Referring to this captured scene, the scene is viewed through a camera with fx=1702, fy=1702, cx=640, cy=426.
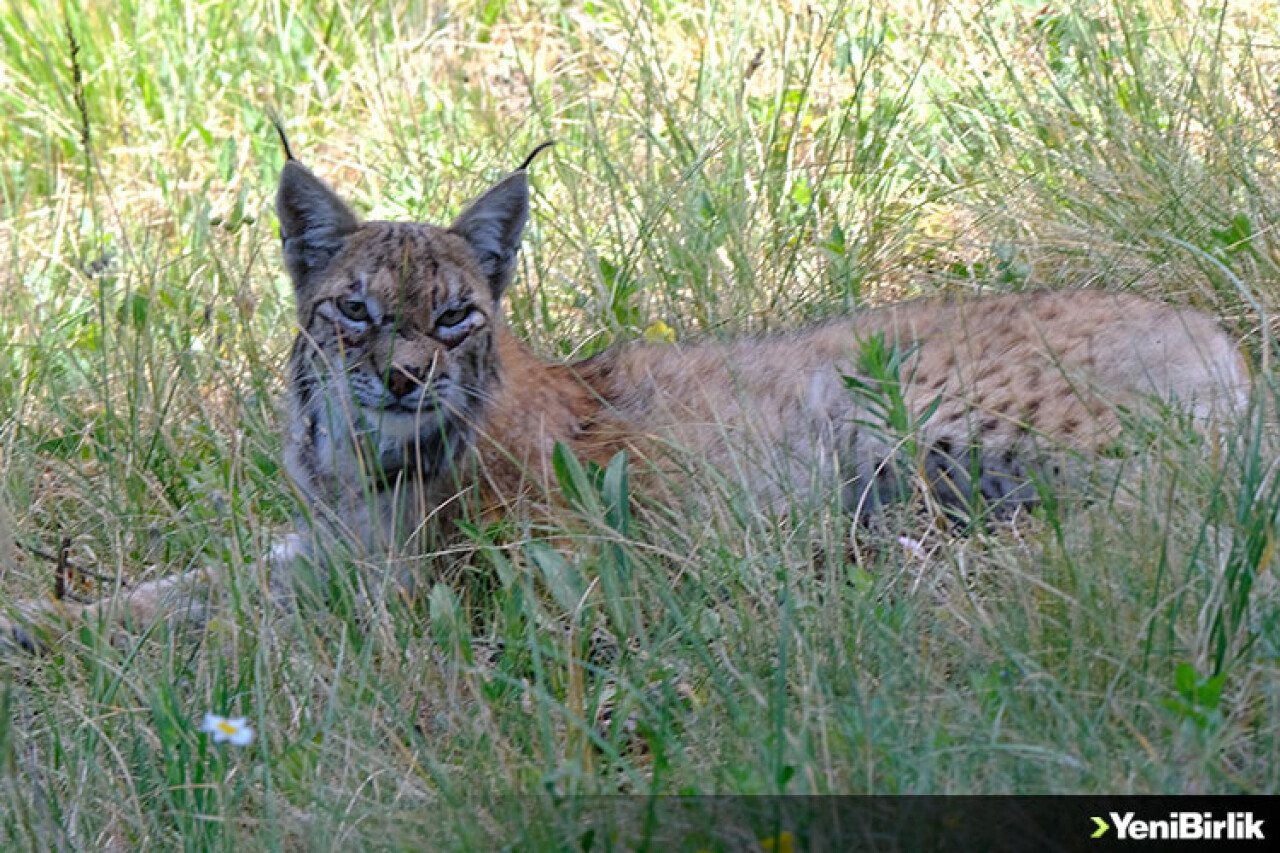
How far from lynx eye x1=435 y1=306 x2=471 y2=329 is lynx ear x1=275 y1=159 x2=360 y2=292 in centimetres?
40

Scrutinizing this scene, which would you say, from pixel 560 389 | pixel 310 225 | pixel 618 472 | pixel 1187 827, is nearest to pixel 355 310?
pixel 310 225

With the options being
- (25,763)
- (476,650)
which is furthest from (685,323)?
(25,763)

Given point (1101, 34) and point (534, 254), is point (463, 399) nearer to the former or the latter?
point (534, 254)

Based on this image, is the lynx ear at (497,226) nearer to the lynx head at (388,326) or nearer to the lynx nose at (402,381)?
the lynx head at (388,326)

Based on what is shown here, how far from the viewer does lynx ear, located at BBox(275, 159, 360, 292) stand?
475 centimetres

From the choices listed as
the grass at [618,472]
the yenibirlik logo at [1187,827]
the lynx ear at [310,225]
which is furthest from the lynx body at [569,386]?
the yenibirlik logo at [1187,827]

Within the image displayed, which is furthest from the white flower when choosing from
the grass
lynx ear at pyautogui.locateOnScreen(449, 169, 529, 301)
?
lynx ear at pyautogui.locateOnScreen(449, 169, 529, 301)

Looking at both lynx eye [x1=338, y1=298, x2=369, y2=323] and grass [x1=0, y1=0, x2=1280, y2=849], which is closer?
grass [x1=0, y1=0, x2=1280, y2=849]

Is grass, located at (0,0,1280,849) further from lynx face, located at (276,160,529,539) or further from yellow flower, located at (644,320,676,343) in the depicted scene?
lynx face, located at (276,160,529,539)

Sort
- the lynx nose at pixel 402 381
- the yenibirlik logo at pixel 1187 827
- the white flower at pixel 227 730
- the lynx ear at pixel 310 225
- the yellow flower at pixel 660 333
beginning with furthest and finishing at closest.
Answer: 1. the yellow flower at pixel 660 333
2. the lynx ear at pixel 310 225
3. the lynx nose at pixel 402 381
4. the white flower at pixel 227 730
5. the yenibirlik logo at pixel 1187 827

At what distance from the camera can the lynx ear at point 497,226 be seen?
4.87 m

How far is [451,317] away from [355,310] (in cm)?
26

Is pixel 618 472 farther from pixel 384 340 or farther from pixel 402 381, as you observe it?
pixel 384 340

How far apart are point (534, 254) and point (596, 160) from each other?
62cm
